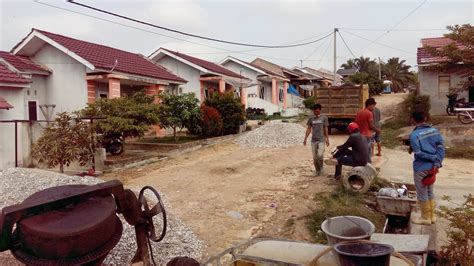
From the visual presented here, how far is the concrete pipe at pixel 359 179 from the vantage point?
24.2ft

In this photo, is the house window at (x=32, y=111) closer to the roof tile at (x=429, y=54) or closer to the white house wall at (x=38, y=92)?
the white house wall at (x=38, y=92)

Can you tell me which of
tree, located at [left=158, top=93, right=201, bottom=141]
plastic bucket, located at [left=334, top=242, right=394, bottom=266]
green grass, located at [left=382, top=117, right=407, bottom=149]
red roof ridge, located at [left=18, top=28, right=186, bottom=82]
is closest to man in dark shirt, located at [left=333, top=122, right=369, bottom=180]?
plastic bucket, located at [left=334, top=242, right=394, bottom=266]

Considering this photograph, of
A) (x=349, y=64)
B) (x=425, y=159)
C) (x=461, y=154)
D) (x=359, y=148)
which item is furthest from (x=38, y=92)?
(x=349, y=64)

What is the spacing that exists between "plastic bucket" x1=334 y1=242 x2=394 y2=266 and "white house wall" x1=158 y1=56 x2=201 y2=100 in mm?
20450

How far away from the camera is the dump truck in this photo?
16.6 meters

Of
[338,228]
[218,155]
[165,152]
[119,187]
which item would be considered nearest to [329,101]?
[218,155]

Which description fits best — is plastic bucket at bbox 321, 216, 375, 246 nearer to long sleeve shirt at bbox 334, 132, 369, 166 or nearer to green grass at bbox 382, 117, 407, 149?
long sleeve shirt at bbox 334, 132, 369, 166

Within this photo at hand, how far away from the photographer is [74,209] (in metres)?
2.55

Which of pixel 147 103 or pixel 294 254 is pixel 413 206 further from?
pixel 147 103

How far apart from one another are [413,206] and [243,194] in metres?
3.15

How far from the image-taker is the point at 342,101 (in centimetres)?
1689

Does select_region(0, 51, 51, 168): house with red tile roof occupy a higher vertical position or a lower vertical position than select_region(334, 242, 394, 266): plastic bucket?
higher

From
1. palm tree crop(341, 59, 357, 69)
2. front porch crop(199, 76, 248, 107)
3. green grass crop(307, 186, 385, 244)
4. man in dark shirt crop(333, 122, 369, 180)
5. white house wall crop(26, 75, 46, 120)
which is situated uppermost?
palm tree crop(341, 59, 357, 69)

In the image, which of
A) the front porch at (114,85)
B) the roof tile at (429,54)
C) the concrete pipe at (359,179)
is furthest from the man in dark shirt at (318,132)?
the roof tile at (429,54)
